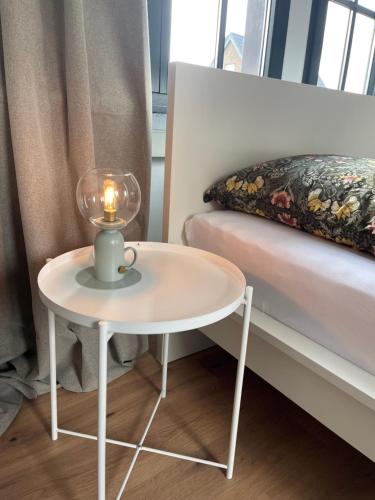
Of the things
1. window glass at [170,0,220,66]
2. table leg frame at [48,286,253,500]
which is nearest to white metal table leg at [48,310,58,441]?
table leg frame at [48,286,253,500]

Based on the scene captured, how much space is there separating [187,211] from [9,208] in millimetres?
472

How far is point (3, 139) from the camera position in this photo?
0.89m

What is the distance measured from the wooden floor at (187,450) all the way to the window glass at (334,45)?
1.40 meters

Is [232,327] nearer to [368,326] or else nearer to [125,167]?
[368,326]

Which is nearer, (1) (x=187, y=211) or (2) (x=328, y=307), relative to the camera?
(2) (x=328, y=307)

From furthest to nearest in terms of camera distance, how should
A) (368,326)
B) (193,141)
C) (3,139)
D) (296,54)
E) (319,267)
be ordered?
(296,54)
(193,141)
(3,139)
(319,267)
(368,326)

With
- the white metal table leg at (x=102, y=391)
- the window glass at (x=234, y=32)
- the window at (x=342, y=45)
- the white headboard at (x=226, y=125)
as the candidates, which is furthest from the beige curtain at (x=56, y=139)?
the window at (x=342, y=45)

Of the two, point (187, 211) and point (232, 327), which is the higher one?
point (187, 211)

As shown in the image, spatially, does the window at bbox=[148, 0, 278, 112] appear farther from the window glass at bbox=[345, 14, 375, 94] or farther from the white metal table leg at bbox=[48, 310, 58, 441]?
the white metal table leg at bbox=[48, 310, 58, 441]

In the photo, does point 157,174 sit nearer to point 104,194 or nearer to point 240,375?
point 104,194

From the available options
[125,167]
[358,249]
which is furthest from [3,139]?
[358,249]

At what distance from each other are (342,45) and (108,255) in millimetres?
1625

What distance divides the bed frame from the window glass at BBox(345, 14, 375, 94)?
509 mm

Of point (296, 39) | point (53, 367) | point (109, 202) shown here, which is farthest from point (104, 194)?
point (296, 39)
